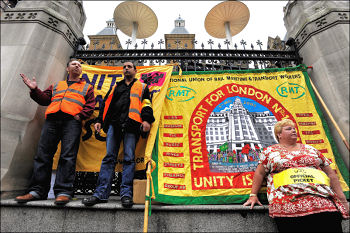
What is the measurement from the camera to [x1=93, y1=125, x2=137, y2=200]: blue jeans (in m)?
2.60

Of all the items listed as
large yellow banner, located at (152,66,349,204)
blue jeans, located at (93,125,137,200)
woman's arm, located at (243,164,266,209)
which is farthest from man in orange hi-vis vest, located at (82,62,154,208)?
woman's arm, located at (243,164,266,209)

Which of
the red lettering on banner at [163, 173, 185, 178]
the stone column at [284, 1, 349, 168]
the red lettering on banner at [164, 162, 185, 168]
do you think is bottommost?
the red lettering on banner at [163, 173, 185, 178]

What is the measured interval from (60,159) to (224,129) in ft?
10.1

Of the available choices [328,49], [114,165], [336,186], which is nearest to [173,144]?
[114,165]

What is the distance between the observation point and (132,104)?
300 cm

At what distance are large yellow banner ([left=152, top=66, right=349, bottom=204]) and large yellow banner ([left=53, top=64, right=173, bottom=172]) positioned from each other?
0.81 ft

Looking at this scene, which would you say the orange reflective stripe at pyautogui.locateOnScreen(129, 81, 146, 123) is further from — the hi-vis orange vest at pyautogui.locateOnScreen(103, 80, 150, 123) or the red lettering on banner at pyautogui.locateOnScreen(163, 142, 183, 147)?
the red lettering on banner at pyautogui.locateOnScreen(163, 142, 183, 147)

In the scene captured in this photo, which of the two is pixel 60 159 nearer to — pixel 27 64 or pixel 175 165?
pixel 175 165

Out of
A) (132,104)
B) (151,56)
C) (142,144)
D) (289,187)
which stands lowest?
(289,187)

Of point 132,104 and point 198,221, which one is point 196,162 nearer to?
point 198,221

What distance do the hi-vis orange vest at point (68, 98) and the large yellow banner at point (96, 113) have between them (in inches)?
25.4

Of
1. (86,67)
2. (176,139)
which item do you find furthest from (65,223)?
(86,67)

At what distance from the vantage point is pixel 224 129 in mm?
3549

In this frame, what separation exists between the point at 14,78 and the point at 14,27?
1.47 metres
